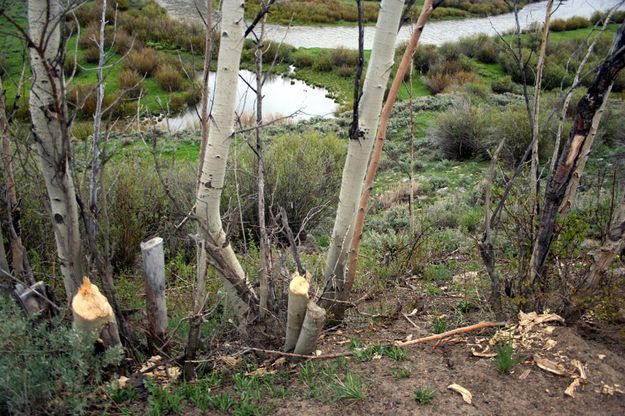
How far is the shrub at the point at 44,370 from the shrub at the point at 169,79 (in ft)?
47.5

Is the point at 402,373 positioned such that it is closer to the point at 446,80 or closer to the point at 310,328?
the point at 310,328

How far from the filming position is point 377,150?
3.16 meters

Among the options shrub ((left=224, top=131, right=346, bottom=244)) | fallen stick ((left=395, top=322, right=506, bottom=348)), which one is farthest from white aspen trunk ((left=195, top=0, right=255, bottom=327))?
shrub ((left=224, top=131, right=346, bottom=244))

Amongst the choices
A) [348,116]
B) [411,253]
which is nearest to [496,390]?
[411,253]

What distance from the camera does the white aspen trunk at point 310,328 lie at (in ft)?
8.61

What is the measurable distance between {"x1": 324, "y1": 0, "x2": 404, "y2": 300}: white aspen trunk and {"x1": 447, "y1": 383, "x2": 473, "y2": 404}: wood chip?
979 mm

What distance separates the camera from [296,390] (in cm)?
262

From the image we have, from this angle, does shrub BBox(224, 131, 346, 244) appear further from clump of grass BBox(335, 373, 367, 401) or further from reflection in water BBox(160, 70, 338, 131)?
reflection in water BBox(160, 70, 338, 131)

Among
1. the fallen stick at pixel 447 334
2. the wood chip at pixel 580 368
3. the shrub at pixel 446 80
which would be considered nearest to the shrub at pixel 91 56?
the shrub at pixel 446 80

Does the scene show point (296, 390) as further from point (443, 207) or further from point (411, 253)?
point (443, 207)

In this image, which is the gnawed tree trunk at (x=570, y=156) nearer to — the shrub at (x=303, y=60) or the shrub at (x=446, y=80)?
the shrub at (x=446, y=80)

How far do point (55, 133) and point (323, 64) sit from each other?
752 inches

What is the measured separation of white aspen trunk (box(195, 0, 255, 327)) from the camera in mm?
2604

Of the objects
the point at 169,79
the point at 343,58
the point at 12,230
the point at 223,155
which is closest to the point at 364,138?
the point at 223,155
